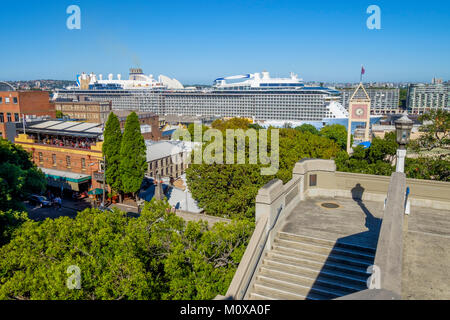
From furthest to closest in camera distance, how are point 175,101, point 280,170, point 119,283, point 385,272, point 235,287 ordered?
point 175,101 < point 280,170 < point 119,283 < point 235,287 < point 385,272

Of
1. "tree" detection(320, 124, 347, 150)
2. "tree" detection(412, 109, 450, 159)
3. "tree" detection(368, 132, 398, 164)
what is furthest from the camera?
"tree" detection(320, 124, 347, 150)

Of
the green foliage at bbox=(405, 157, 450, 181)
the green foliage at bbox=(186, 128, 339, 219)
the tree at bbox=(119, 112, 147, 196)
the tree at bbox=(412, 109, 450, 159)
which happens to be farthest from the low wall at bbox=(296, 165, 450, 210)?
the tree at bbox=(119, 112, 147, 196)

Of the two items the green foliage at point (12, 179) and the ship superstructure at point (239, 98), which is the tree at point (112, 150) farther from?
the ship superstructure at point (239, 98)

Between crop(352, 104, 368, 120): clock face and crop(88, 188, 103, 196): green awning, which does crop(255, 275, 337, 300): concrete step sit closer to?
crop(88, 188, 103, 196): green awning

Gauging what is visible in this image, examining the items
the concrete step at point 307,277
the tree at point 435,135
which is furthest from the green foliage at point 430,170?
the concrete step at point 307,277

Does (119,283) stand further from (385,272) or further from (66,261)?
(385,272)
